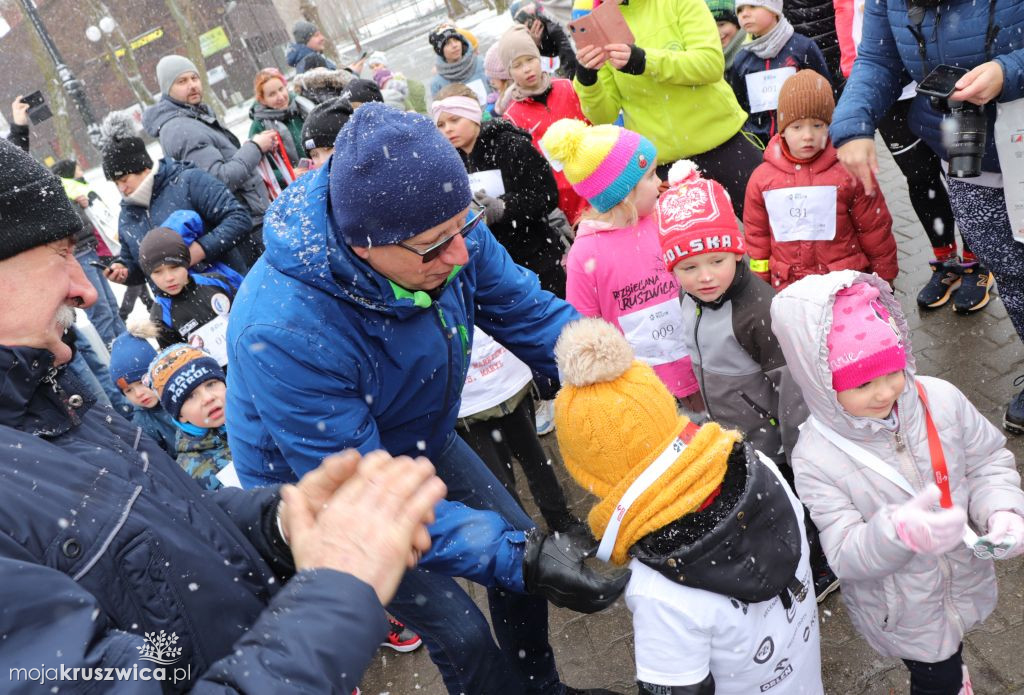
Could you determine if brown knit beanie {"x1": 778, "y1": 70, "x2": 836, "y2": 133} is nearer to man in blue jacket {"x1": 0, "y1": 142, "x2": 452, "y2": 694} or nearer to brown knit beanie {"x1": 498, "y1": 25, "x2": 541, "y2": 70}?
brown knit beanie {"x1": 498, "y1": 25, "x2": 541, "y2": 70}

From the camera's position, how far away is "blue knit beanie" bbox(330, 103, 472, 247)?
6.06 ft

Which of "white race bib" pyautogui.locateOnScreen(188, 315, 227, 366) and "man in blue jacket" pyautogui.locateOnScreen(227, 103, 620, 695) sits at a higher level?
"man in blue jacket" pyautogui.locateOnScreen(227, 103, 620, 695)

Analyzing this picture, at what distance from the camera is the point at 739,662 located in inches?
70.8

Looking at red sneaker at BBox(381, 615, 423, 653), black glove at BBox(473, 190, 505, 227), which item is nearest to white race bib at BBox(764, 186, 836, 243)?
black glove at BBox(473, 190, 505, 227)

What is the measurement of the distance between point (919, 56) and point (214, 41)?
127 feet

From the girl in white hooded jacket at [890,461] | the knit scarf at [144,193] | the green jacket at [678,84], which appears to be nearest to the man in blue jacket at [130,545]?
the girl in white hooded jacket at [890,461]

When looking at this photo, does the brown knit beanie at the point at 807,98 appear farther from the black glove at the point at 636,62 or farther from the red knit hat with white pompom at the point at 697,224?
the red knit hat with white pompom at the point at 697,224

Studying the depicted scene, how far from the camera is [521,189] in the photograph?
12.6 feet

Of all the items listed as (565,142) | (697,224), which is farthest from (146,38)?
(697,224)

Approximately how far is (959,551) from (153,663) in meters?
2.00

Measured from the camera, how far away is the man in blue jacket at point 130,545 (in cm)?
109

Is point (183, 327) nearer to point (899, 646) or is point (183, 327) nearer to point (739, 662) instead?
point (739, 662)

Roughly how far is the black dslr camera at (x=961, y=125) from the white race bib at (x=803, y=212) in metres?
0.81

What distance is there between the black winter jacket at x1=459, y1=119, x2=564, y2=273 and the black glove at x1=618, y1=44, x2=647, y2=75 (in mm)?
633
